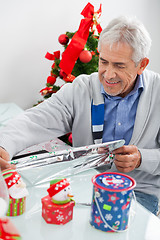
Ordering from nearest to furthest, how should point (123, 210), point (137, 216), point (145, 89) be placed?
1. point (123, 210)
2. point (137, 216)
3. point (145, 89)

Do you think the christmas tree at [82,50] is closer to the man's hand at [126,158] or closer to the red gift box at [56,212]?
the man's hand at [126,158]

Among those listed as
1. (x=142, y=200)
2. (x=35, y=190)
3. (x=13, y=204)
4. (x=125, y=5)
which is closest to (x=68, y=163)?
(x=35, y=190)

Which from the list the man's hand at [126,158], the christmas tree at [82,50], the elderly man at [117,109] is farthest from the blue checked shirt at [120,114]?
the christmas tree at [82,50]

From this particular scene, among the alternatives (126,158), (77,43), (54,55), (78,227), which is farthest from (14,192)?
(54,55)

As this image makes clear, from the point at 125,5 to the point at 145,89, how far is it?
184 cm

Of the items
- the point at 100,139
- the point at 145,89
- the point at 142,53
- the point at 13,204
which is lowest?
the point at 100,139

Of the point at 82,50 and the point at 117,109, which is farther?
the point at 82,50

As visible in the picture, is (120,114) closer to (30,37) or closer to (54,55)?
Answer: (54,55)

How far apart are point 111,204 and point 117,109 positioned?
0.77 metres

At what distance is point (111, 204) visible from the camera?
33.9 inches

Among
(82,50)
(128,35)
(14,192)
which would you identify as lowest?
(14,192)

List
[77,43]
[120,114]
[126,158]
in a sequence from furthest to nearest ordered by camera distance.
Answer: [77,43] → [120,114] → [126,158]

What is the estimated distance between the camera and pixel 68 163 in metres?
1.17

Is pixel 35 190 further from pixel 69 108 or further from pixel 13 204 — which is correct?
pixel 69 108
